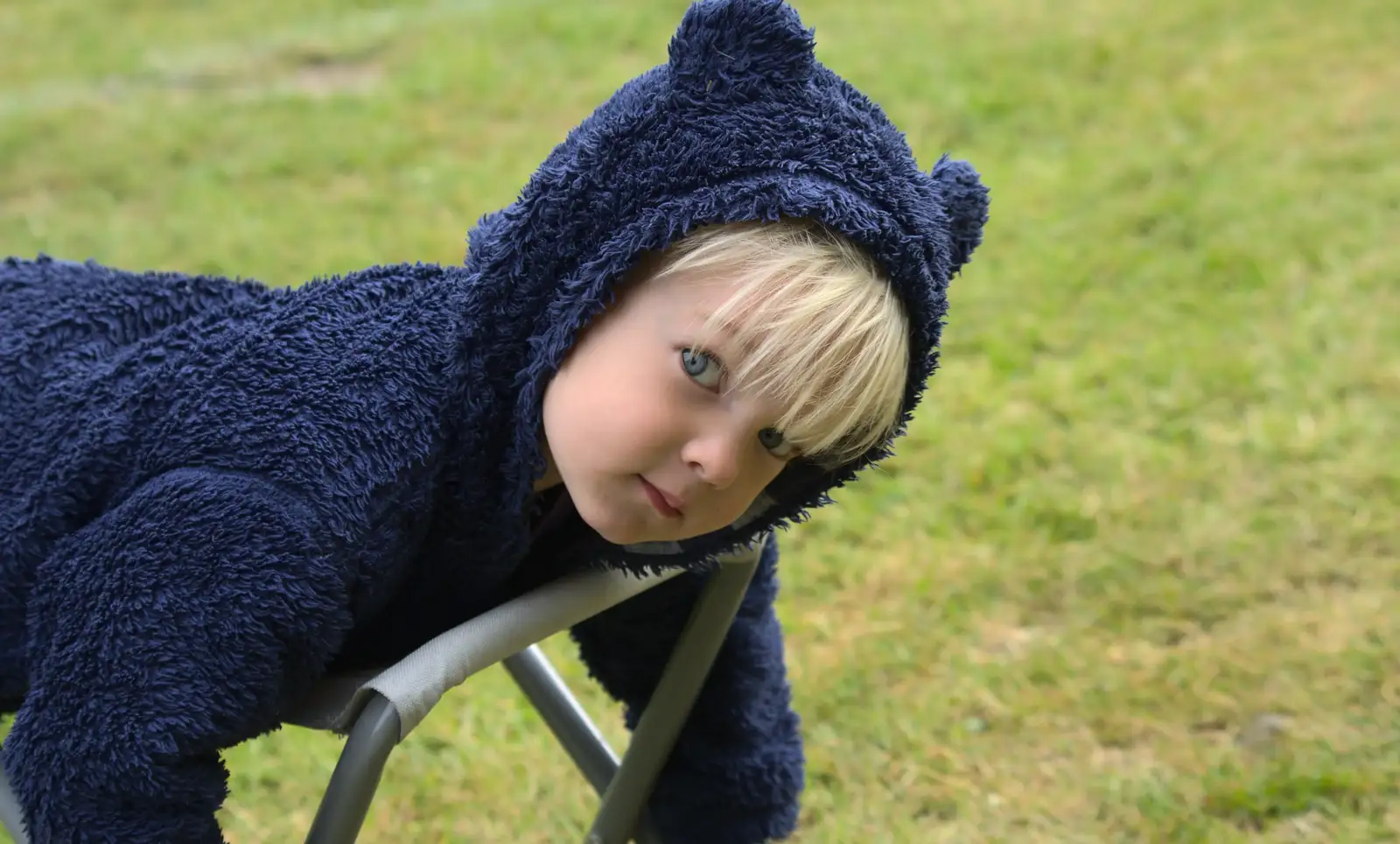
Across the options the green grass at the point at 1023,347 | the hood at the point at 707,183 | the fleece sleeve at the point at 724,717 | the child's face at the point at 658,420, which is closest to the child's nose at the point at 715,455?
the child's face at the point at 658,420

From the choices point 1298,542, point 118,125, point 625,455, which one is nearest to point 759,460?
point 625,455

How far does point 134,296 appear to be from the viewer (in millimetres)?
1325

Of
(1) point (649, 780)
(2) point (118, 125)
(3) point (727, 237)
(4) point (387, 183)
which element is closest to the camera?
(3) point (727, 237)

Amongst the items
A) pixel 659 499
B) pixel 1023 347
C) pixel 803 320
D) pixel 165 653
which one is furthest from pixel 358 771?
pixel 1023 347

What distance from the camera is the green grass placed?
1.93m

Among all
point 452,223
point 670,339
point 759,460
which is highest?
point 670,339

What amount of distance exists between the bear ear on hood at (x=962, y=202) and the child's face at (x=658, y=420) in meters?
0.28

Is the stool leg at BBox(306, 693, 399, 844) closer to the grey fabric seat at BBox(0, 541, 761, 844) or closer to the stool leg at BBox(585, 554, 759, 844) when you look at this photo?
the grey fabric seat at BBox(0, 541, 761, 844)

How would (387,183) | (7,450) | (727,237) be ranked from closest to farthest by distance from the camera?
(727,237)
(7,450)
(387,183)

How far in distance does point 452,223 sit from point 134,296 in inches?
81.2

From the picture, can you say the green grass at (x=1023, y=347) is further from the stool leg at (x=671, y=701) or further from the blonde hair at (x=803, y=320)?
the blonde hair at (x=803, y=320)

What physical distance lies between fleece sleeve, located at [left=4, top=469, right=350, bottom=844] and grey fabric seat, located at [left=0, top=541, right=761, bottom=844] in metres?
0.07

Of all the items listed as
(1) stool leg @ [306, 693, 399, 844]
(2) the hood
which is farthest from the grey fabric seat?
(2) the hood

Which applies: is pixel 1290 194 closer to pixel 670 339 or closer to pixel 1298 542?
pixel 1298 542
